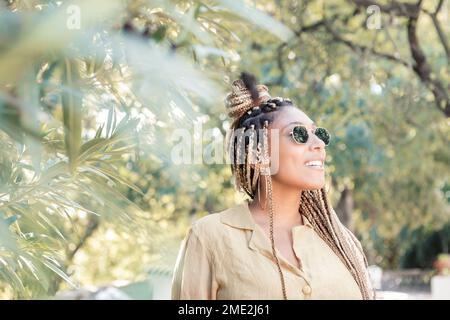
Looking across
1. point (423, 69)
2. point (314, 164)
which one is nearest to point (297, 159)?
point (314, 164)

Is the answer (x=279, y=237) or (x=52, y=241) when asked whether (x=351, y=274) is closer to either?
(x=279, y=237)

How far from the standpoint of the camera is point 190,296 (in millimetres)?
1808

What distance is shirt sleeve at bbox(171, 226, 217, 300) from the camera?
1813 millimetres

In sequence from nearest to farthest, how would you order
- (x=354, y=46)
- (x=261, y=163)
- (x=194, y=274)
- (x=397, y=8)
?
(x=194, y=274)
(x=261, y=163)
(x=397, y=8)
(x=354, y=46)

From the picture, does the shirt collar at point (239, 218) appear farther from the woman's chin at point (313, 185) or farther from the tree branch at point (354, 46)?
the tree branch at point (354, 46)

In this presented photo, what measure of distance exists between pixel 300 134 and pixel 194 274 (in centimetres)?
44

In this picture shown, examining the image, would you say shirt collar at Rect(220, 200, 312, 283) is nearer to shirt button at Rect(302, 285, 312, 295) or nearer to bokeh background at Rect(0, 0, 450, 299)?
shirt button at Rect(302, 285, 312, 295)

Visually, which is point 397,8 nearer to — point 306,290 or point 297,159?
point 297,159

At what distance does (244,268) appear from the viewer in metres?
1.84

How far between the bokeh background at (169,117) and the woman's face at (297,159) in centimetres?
23

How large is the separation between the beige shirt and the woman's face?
0.43 feet

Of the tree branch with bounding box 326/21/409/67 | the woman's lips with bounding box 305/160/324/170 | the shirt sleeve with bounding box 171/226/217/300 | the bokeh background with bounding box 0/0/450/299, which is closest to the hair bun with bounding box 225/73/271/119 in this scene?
the bokeh background with bounding box 0/0/450/299

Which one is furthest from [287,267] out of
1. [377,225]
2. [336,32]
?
[377,225]

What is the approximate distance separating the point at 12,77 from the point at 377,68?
6.08 metres
